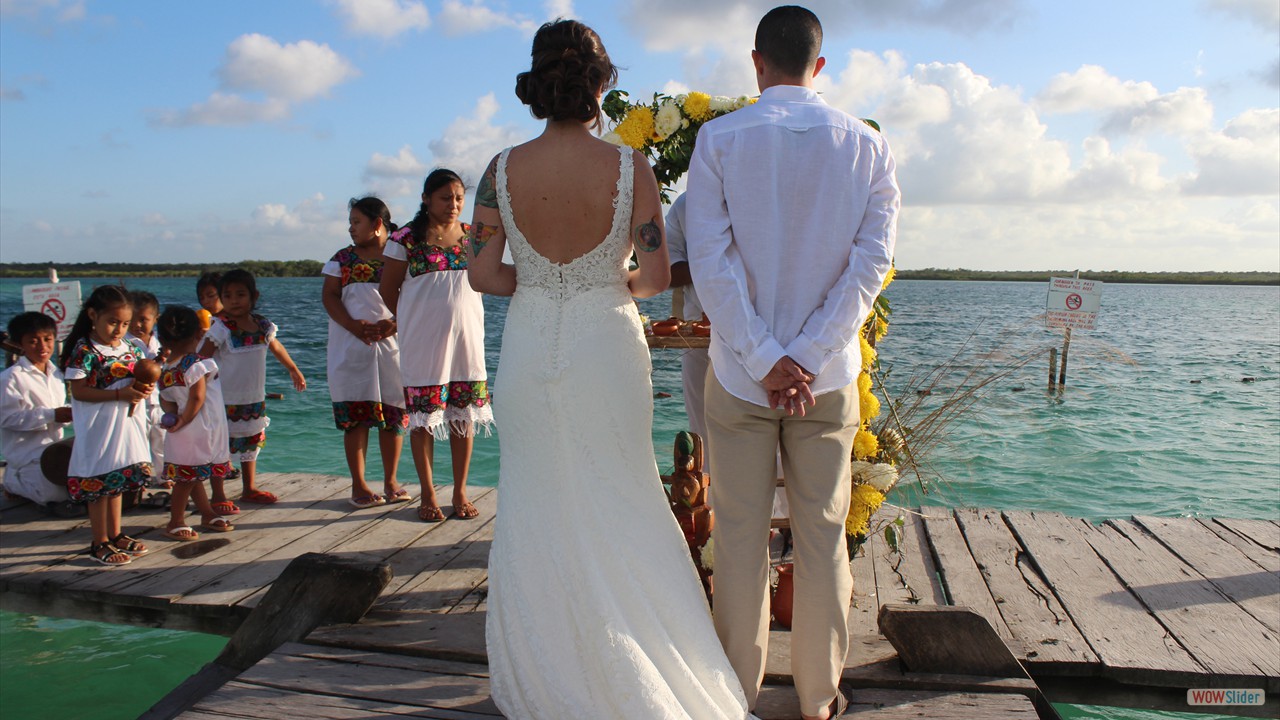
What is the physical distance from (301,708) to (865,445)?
7.52 feet

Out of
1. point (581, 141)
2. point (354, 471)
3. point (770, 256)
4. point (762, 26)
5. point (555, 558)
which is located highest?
point (762, 26)

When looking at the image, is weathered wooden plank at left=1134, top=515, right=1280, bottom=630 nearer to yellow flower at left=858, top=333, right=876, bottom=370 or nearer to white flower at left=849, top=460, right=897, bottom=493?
white flower at left=849, top=460, right=897, bottom=493

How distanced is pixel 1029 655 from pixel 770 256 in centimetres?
213

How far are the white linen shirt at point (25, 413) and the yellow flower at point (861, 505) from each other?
5216 mm

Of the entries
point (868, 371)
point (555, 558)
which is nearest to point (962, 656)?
point (868, 371)

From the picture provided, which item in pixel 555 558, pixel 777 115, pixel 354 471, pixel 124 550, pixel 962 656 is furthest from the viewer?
pixel 354 471

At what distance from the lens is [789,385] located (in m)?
2.43

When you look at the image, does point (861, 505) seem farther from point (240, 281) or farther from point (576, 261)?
point (240, 281)

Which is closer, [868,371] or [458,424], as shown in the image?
[868,371]

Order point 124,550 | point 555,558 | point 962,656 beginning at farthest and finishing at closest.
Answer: point 124,550 < point 962,656 < point 555,558

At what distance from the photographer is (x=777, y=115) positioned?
7.97 ft

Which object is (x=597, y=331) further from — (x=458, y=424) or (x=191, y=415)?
(x=191, y=415)

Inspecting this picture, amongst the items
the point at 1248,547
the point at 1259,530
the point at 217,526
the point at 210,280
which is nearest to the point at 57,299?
the point at 210,280

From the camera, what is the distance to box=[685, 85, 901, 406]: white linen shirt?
7.94 feet
